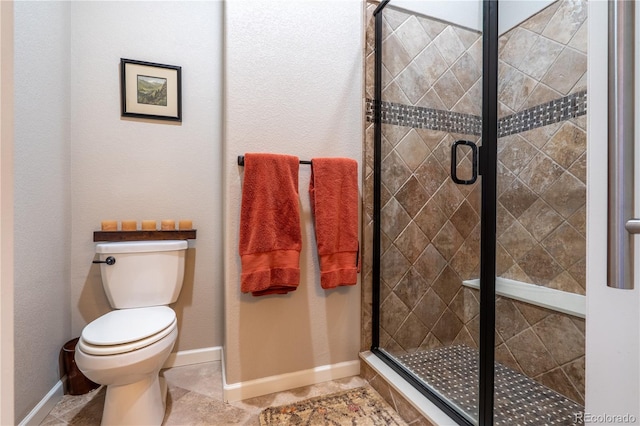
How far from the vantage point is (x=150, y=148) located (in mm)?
1777

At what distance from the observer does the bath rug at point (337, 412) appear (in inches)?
52.4

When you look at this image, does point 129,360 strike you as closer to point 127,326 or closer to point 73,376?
point 127,326

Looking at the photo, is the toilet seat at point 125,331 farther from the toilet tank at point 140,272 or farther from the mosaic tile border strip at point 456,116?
the mosaic tile border strip at point 456,116

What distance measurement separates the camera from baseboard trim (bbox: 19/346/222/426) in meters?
1.29

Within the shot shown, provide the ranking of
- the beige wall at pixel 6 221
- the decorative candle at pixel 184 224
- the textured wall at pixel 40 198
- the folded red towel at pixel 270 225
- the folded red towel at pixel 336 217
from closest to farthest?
the beige wall at pixel 6 221, the textured wall at pixel 40 198, the folded red towel at pixel 270 225, the folded red towel at pixel 336 217, the decorative candle at pixel 184 224

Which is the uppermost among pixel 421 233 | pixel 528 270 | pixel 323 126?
pixel 323 126

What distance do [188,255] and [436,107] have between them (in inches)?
67.5

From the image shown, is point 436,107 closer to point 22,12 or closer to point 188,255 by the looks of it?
point 188,255

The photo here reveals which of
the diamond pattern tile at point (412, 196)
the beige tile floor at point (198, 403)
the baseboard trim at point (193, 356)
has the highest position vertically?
the diamond pattern tile at point (412, 196)

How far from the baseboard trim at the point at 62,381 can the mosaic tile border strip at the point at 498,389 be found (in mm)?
1158

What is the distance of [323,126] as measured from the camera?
166 cm

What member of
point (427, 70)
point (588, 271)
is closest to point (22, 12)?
point (427, 70)

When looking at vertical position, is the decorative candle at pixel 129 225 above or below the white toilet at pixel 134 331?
above

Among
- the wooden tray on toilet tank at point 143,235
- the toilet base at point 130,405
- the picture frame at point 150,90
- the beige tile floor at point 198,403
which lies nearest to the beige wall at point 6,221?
the toilet base at point 130,405
